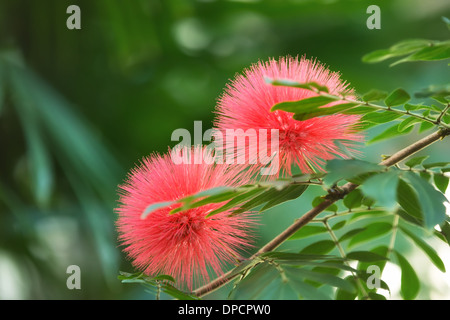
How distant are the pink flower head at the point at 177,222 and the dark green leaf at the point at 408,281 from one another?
231mm

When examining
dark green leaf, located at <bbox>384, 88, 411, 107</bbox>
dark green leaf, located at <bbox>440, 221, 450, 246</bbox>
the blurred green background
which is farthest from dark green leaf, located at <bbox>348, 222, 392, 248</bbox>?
the blurred green background

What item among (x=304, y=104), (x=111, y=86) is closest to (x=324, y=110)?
(x=304, y=104)

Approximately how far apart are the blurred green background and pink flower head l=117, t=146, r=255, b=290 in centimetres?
60

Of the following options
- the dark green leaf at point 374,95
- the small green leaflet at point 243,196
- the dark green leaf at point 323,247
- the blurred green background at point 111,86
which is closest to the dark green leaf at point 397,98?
the dark green leaf at point 374,95

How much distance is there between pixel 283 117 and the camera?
1.85 feet

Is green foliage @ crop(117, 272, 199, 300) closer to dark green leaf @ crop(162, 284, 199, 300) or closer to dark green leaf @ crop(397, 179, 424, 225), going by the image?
dark green leaf @ crop(162, 284, 199, 300)

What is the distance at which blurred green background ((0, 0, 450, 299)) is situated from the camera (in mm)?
1389

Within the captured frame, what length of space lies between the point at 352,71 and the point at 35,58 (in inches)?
48.5

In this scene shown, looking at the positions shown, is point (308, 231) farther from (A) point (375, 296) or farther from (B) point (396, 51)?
(B) point (396, 51)

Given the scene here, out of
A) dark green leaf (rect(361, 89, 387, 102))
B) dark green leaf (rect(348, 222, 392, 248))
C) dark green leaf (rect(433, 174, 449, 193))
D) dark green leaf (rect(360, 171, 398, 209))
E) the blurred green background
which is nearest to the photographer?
dark green leaf (rect(360, 171, 398, 209))

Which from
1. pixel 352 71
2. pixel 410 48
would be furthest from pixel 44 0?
pixel 410 48

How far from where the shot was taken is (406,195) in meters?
0.52

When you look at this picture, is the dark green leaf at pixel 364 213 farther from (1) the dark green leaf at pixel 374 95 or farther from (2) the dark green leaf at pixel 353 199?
(1) the dark green leaf at pixel 374 95

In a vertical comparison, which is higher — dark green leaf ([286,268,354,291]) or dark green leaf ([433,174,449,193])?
dark green leaf ([433,174,449,193])
